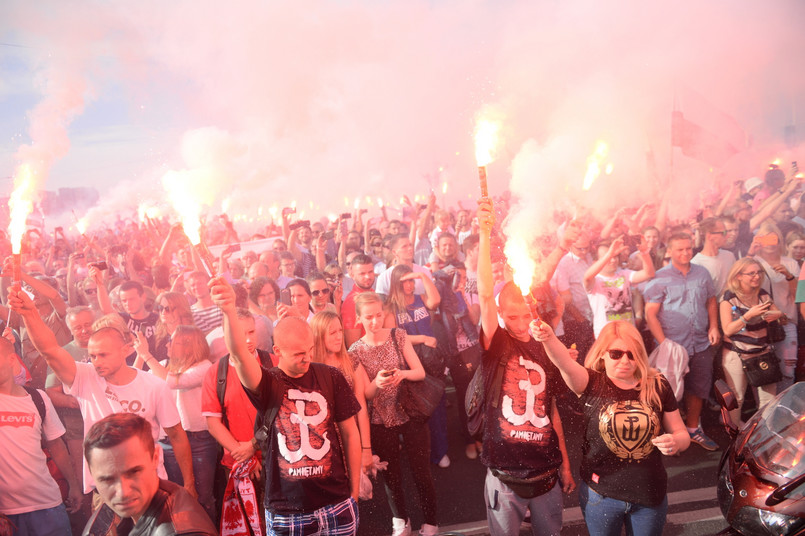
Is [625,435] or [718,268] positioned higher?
[718,268]

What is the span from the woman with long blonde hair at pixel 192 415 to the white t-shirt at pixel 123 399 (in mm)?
157

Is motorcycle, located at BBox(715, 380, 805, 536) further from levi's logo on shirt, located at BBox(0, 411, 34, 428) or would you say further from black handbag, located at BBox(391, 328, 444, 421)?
levi's logo on shirt, located at BBox(0, 411, 34, 428)

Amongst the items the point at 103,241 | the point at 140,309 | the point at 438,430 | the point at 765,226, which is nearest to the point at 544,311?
the point at 438,430

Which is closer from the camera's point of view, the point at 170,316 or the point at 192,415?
Result: the point at 192,415

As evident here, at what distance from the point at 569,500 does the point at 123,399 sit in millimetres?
3598

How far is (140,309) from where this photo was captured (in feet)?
16.8

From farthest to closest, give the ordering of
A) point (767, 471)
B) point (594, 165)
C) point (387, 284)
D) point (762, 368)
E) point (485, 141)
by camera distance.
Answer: point (594, 165) → point (387, 284) → point (762, 368) → point (485, 141) → point (767, 471)

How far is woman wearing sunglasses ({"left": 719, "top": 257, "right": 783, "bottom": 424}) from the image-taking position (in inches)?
182

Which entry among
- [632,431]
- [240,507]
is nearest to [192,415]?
[240,507]

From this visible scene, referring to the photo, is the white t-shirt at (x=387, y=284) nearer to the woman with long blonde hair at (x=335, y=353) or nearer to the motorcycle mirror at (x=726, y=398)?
the woman with long blonde hair at (x=335, y=353)

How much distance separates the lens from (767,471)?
7.66 feet

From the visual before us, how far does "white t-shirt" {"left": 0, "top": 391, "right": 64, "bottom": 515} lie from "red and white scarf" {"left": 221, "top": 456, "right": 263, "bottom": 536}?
1.16 m

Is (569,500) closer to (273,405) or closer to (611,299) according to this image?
(611,299)

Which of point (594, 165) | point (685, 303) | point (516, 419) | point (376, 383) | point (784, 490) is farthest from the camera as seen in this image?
point (594, 165)
